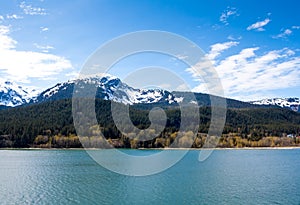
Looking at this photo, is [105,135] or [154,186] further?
[105,135]

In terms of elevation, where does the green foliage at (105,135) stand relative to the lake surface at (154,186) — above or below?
above

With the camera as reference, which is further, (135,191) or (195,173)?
(195,173)

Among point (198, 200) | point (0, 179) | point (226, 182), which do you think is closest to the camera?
point (198, 200)

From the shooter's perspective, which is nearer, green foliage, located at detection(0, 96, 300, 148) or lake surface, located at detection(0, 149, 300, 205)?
lake surface, located at detection(0, 149, 300, 205)

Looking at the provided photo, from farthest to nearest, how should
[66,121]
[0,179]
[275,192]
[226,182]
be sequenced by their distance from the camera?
[66,121] → [0,179] → [226,182] → [275,192]

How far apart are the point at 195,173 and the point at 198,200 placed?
2312cm

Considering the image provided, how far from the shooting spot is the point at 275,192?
47812 mm

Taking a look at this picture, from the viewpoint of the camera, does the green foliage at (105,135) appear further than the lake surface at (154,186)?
Yes

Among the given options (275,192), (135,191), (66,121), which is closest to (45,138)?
(66,121)

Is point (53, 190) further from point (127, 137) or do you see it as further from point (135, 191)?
point (127, 137)

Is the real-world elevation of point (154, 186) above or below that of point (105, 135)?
below

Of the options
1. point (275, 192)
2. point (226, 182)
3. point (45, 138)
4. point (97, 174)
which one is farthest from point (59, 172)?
point (45, 138)

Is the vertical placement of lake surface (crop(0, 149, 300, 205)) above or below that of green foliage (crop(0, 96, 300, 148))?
below

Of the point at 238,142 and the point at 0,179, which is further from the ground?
the point at 238,142
